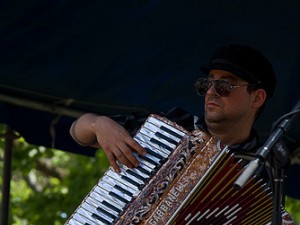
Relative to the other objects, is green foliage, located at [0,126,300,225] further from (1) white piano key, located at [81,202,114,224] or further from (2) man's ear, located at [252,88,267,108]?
(1) white piano key, located at [81,202,114,224]

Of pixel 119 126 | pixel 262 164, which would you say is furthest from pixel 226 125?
pixel 262 164

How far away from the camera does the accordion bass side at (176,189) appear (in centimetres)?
381

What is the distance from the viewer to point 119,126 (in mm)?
4137

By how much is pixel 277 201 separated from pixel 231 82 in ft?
4.07

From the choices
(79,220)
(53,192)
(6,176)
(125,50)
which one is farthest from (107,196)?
(53,192)

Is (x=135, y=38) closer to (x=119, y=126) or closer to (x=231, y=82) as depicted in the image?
(x=231, y=82)

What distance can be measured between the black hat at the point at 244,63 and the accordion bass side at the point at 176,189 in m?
0.74

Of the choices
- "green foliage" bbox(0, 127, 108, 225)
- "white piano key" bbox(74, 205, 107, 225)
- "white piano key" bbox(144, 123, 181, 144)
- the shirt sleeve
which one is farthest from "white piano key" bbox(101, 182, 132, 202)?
"green foliage" bbox(0, 127, 108, 225)

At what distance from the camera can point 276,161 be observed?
11.1ft

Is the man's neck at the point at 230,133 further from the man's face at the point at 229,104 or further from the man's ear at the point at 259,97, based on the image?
the man's ear at the point at 259,97

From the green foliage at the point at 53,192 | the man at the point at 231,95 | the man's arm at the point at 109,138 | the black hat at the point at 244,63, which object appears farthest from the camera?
the green foliage at the point at 53,192

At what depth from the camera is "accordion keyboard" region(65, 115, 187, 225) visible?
387 centimetres

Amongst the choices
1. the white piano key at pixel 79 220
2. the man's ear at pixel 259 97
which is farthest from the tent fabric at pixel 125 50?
the white piano key at pixel 79 220

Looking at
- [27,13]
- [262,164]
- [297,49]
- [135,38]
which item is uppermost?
[297,49]
